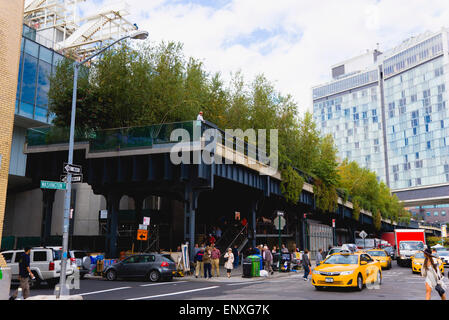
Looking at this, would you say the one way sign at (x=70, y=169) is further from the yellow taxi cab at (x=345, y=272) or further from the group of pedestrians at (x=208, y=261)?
the yellow taxi cab at (x=345, y=272)

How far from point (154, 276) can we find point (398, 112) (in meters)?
126

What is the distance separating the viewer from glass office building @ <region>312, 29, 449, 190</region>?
388 ft

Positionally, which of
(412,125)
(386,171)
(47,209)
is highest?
(412,125)

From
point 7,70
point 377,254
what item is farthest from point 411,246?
point 7,70

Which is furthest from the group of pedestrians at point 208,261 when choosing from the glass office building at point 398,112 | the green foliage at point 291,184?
the glass office building at point 398,112

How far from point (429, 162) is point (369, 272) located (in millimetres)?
117331

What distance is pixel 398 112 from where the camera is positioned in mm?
130125

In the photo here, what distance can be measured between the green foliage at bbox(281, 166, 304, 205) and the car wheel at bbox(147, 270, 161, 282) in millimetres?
18329

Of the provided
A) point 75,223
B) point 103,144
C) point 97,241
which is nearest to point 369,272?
point 103,144

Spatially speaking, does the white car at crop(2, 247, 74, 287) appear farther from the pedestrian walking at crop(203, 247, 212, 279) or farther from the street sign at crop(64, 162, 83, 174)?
the pedestrian walking at crop(203, 247, 212, 279)

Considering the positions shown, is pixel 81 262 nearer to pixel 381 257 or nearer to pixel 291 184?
pixel 291 184

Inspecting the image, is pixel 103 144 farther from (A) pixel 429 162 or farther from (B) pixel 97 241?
(A) pixel 429 162

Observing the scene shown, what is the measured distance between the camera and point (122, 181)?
27625 mm
